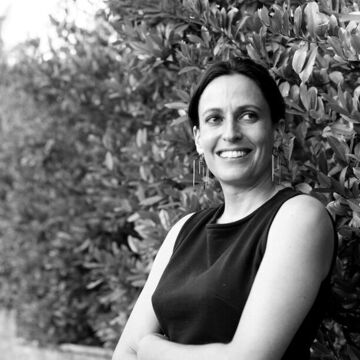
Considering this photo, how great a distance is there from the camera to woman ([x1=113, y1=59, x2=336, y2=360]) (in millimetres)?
2145

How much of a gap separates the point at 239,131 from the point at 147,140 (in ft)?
5.88

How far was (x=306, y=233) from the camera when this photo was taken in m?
2.19

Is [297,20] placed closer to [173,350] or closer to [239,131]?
[239,131]

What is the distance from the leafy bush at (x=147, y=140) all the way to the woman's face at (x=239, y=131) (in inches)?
8.5

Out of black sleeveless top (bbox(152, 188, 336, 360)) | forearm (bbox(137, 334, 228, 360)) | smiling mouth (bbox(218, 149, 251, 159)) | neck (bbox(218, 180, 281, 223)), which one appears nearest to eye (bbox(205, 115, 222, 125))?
smiling mouth (bbox(218, 149, 251, 159))

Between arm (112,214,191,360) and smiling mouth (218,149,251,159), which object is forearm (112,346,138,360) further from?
smiling mouth (218,149,251,159)

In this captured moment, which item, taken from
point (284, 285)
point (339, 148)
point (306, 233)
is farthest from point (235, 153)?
Result: point (284, 285)

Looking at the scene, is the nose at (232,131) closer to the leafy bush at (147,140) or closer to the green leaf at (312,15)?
the leafy bush at (147,140)

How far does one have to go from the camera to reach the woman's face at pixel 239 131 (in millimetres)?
2541

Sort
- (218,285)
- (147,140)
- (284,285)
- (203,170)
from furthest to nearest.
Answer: (147,140), (203,170), (218,285), (284,285)

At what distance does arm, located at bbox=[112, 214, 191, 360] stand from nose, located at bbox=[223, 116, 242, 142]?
473 mm

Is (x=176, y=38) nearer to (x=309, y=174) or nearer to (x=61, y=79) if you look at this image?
(x=309, y=174)

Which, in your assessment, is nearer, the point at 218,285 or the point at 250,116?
the point at 218,285

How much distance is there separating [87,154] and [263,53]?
3219mm
